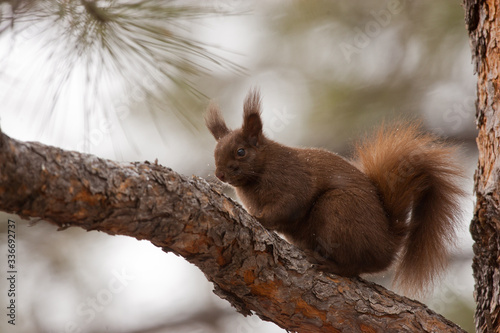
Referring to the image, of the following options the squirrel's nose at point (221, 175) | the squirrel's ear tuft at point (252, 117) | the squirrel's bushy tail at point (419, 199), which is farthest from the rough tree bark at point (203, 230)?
the squirrel's ear tuft at point (252, 117)

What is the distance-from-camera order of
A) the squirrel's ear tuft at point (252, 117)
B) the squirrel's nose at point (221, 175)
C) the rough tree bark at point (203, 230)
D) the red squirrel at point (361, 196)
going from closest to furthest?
the rough tree bark at point (203, 230), the red squirrel at point (361, 196), the squirrel's nose at point (221, 175), the squirrel's ear tuft at point (252, 117)

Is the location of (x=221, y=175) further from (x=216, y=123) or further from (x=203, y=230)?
(x=203, y=230)

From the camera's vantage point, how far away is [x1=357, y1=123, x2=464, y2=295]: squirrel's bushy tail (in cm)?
226

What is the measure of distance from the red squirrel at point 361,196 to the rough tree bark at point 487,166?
26 centimetres

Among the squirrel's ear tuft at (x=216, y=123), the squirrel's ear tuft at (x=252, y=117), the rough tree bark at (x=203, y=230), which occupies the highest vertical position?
the squirrel's ear tuft at (x=252, y=117)

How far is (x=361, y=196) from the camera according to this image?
2.25 meters

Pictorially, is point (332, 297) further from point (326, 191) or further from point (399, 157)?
point (399, 157)

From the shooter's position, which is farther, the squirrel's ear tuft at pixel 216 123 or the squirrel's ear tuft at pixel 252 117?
the squirrel's ear tuft at pixel 216 123

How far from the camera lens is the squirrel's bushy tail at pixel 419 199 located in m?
2.26

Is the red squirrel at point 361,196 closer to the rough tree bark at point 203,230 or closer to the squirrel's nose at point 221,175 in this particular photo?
the squirrel's nose at point 221,175

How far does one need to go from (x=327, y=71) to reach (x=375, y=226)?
1239mm

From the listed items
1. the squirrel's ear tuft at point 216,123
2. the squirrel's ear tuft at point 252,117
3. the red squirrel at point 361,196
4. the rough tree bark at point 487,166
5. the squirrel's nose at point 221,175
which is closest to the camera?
the rough tree bark at point 487,166

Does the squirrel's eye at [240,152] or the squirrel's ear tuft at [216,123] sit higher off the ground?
the squirrel's ear tuft at [216,123]

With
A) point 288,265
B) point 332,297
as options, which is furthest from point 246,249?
point 332,297
